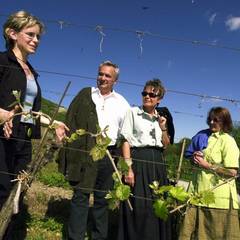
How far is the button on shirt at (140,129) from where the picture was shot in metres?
4.44

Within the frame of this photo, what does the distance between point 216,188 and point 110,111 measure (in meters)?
1.27

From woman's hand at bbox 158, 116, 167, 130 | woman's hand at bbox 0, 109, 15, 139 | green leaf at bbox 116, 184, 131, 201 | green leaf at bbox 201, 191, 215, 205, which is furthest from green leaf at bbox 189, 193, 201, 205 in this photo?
woman's hand at bbox 158, 116, 167, 130

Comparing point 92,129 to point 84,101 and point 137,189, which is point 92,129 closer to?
point 84,101

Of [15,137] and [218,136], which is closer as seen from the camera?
[15,137]

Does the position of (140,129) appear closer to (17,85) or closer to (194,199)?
(17,85)

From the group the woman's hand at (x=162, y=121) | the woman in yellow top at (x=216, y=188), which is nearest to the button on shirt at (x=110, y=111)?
the woman's hand at (x=162, y=121)

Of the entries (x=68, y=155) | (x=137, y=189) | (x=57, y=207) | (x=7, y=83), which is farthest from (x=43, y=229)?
(x=7, y=83)

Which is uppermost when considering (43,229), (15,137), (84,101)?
(84,101)

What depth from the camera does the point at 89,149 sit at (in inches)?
179

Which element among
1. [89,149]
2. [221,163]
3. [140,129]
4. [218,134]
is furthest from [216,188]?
[89,149]

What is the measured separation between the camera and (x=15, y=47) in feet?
11.3

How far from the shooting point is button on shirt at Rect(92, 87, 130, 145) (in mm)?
4648

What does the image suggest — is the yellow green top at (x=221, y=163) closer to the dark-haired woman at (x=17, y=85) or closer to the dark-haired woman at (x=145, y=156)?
the dark-haired woman at (x=145, y=156)

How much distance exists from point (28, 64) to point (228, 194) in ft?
7.44
